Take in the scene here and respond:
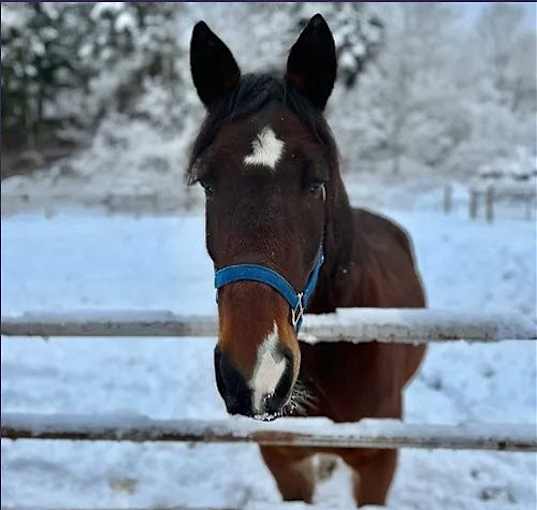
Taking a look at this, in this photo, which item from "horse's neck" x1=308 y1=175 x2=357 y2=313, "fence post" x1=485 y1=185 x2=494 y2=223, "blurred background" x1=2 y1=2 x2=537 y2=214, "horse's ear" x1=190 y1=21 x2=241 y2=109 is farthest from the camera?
"blurred background" x1=2 y1=2 x2=537 y2=214

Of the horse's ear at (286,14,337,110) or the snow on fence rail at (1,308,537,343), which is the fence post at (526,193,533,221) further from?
the horse's ear at (286,14,337,110)

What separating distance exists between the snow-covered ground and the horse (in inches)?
52.6

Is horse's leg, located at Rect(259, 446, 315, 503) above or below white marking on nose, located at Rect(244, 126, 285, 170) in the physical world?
below

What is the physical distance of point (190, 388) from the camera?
4969mm

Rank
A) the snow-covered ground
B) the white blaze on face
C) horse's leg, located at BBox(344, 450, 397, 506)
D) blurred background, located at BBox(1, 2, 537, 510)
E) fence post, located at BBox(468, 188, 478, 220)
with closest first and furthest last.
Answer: the white blaze on face
horse's leg, located at BBox(344, 450, 397, 506)
the snow-covered ground
blurred background, located at BBox(1, 2, 537, 510)
fence post, located at BBox(468, 188, 478, 220)

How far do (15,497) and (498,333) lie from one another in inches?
113

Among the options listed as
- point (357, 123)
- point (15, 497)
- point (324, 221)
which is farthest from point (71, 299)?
point (357, 123)

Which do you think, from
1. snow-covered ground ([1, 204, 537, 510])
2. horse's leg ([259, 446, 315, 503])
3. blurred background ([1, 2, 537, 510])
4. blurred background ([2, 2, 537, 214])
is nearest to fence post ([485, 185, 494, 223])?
blurred background ([1, 2, 537, 510])

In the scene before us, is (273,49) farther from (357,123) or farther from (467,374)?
(467,374)

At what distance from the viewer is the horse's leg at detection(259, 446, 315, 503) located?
8.69 ft

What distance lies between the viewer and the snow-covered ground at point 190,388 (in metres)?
3.41

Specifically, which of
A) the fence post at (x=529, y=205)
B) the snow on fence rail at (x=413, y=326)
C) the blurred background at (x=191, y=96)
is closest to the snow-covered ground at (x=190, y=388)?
the fence post at (x=529, y=205)

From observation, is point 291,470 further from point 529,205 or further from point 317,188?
point 529,205

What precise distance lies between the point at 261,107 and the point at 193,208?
13245 millimetres
